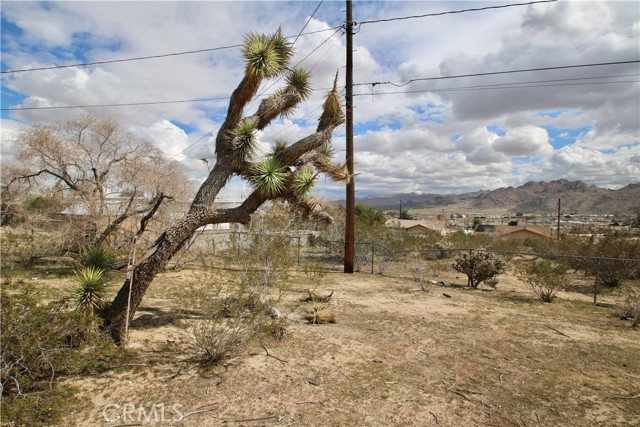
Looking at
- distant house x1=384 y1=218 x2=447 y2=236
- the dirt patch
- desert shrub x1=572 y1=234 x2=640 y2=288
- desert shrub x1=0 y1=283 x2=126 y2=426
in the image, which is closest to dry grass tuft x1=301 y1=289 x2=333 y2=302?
the dirt patch

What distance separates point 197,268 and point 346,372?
11.4 m

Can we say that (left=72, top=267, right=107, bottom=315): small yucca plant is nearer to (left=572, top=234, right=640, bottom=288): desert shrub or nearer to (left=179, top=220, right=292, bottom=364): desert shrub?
(left=179, top=220, right=292, bottom=364): desert shrub

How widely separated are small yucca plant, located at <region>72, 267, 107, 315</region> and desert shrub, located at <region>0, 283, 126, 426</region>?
0.52m

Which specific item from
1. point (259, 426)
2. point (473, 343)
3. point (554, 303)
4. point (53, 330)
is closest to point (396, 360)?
point (473, 343)

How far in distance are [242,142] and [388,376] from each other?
15.4 feet

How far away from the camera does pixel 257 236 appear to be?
10.1 meters

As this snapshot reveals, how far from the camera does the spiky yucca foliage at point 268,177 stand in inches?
271

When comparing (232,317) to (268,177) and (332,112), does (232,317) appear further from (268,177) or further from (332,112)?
(332,112)

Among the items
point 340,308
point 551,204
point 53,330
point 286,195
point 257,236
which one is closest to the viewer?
point 53,330

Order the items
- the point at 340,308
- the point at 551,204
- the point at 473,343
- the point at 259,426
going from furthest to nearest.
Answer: the point at 551,204 < the point at 340,308 < the point at 473,343 < the point at 259,426

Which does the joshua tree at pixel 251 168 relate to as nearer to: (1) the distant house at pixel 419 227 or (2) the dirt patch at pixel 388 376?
(2) the dirt patch at pixel 388 376

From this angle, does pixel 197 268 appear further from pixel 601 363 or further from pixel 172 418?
pixel 601 363

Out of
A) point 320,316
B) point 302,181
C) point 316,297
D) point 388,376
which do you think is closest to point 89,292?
point 302,181

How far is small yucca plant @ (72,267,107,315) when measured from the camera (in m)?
6.14
